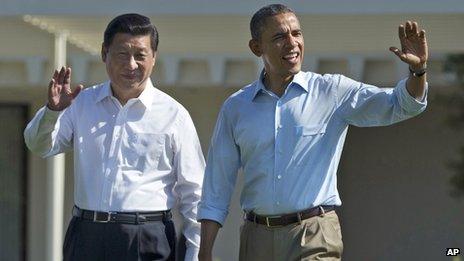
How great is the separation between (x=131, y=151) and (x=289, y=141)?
0.80 m

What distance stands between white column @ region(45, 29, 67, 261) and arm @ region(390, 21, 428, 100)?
6601mm

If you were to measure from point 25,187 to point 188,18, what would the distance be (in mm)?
4870

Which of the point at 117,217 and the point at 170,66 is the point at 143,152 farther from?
the point at 170,66

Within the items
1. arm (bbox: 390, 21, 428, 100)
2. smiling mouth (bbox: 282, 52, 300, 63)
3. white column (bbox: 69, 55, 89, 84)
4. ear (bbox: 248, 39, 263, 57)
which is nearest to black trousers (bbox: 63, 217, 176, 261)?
ear (bbox: 248, 39, 263, 57)

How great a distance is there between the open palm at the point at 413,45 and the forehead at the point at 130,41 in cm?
122

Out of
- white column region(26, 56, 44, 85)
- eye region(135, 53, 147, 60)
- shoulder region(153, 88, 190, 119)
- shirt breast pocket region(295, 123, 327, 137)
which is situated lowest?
shirt breast pocket region(295, 123, 327, 137)

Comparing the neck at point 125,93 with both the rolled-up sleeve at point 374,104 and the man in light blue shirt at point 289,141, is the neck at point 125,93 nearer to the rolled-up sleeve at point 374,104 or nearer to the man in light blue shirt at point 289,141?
the man in light blue shirt at point 289,141

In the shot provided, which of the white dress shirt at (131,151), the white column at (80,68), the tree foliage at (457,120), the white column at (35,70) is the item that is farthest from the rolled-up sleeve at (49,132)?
the tree foliage at (457,120)

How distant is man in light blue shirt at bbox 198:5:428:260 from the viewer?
15.0ft

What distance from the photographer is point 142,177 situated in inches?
198

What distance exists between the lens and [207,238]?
15.5 ft

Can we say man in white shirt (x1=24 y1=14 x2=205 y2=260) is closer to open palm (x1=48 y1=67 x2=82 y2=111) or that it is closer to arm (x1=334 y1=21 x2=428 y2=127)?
open palm (x1=48 y1=67 x2=82 y2=111)

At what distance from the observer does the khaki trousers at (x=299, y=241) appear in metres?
4.55

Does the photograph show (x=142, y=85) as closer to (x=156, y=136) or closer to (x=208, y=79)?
(x=156, y=136)
